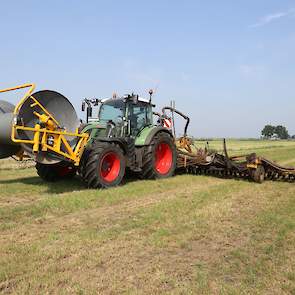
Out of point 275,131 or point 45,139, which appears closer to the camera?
point 45,139

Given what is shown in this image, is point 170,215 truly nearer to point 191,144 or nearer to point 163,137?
point 163,137

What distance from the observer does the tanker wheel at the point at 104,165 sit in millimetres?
8062

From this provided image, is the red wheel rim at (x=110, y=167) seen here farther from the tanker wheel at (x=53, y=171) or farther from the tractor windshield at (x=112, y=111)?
the tractor windshield at (x=112, y=111)

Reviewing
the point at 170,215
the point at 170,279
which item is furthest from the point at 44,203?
the point at 170,279

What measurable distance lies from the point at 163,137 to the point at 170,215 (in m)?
4.56

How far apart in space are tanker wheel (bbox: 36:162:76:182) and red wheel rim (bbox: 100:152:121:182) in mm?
1031

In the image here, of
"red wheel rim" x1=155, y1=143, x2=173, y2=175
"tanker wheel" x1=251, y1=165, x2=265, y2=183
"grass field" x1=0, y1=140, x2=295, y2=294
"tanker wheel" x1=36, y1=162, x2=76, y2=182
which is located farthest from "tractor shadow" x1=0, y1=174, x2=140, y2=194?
"tanker wheel" x1=251, y1=165, x2=265, y2=183

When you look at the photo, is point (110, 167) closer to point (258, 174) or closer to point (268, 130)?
point (258, 174)

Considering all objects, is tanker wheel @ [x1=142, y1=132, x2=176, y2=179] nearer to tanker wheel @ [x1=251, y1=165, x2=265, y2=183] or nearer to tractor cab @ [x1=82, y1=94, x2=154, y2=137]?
tractor cab @ [x1=82, y1=94, x2=154, y2=137]

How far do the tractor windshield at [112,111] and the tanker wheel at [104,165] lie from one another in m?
1.23

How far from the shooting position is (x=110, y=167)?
878cm

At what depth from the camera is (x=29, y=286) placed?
11.2 feet

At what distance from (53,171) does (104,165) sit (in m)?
1.57

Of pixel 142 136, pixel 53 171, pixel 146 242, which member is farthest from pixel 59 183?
pixel 146 242
